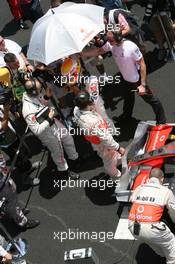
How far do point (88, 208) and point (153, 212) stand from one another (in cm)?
200

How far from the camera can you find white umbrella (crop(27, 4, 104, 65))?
760cm

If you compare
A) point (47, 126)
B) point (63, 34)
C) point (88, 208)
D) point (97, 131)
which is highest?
point (63, 34)

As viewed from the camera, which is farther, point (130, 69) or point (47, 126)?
point (130, 69)

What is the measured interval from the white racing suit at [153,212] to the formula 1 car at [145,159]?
78cm

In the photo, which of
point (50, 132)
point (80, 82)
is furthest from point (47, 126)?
point (80, 82)

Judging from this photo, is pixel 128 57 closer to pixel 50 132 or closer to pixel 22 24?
pixel 50 132

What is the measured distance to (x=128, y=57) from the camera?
25.2 ft

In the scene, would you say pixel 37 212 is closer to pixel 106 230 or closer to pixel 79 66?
pixel 106 230

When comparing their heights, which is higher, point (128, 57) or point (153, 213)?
point (128, 57)

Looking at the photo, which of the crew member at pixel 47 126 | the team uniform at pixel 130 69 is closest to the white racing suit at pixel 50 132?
the crew member at pixel 47 126

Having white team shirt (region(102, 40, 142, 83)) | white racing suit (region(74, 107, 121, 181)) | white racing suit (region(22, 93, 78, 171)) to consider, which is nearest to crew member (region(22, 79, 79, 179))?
white racing suit (region(22, 93, 78, 171))

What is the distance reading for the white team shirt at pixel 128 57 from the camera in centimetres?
762

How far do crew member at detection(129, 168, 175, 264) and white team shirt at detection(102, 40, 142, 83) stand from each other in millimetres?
2219

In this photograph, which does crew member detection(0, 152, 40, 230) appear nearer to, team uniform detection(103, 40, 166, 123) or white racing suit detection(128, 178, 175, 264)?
white racing suit detection(128, 178, 175, 264)
